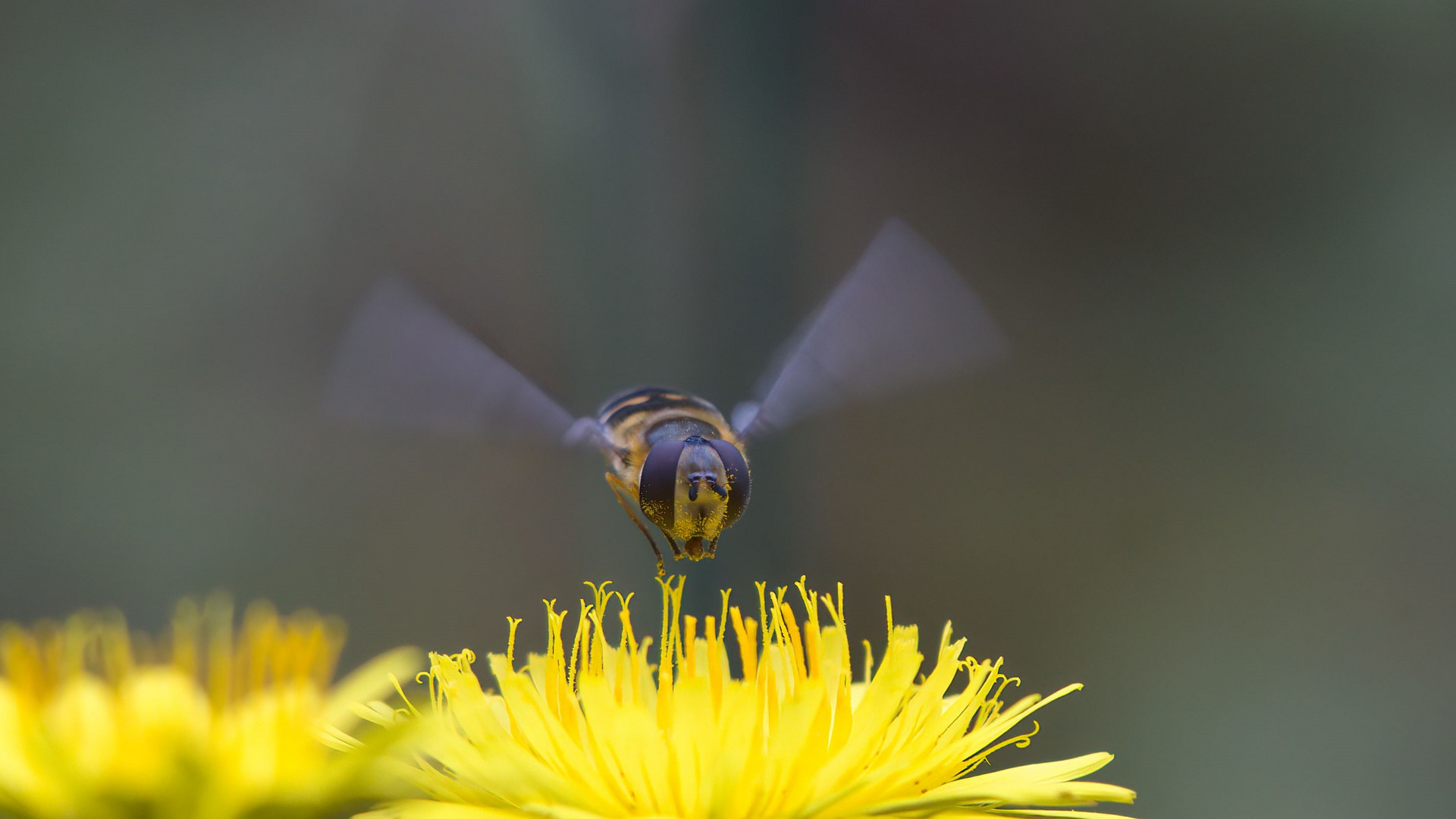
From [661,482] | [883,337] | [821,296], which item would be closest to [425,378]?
[661,482]

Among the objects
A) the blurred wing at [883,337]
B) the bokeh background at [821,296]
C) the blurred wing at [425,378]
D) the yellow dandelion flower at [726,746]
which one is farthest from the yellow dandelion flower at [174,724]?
the bokeh background at [821,296]

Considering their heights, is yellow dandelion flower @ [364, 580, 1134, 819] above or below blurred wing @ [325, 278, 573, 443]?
below

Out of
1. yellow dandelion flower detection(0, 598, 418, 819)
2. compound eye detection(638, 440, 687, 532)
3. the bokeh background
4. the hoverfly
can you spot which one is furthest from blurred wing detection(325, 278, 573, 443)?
the bokeh background

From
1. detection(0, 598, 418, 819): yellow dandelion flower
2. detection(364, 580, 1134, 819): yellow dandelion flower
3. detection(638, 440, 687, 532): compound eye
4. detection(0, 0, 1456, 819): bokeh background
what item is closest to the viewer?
detection(0, 598, 418, 819): yellow dandelion flower

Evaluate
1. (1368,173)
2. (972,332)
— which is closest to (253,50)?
(972,332)

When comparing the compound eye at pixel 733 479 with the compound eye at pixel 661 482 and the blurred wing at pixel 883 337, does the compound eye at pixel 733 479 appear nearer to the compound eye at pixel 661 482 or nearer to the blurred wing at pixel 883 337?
the compound eye at pixel 661 482

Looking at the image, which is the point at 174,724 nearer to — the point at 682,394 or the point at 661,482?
the point at 661,482

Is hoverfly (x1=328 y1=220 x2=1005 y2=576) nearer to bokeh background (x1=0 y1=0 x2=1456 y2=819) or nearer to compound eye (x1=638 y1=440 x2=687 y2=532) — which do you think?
compound eye (x1=638 y1=440 x2=687 y2=532)
